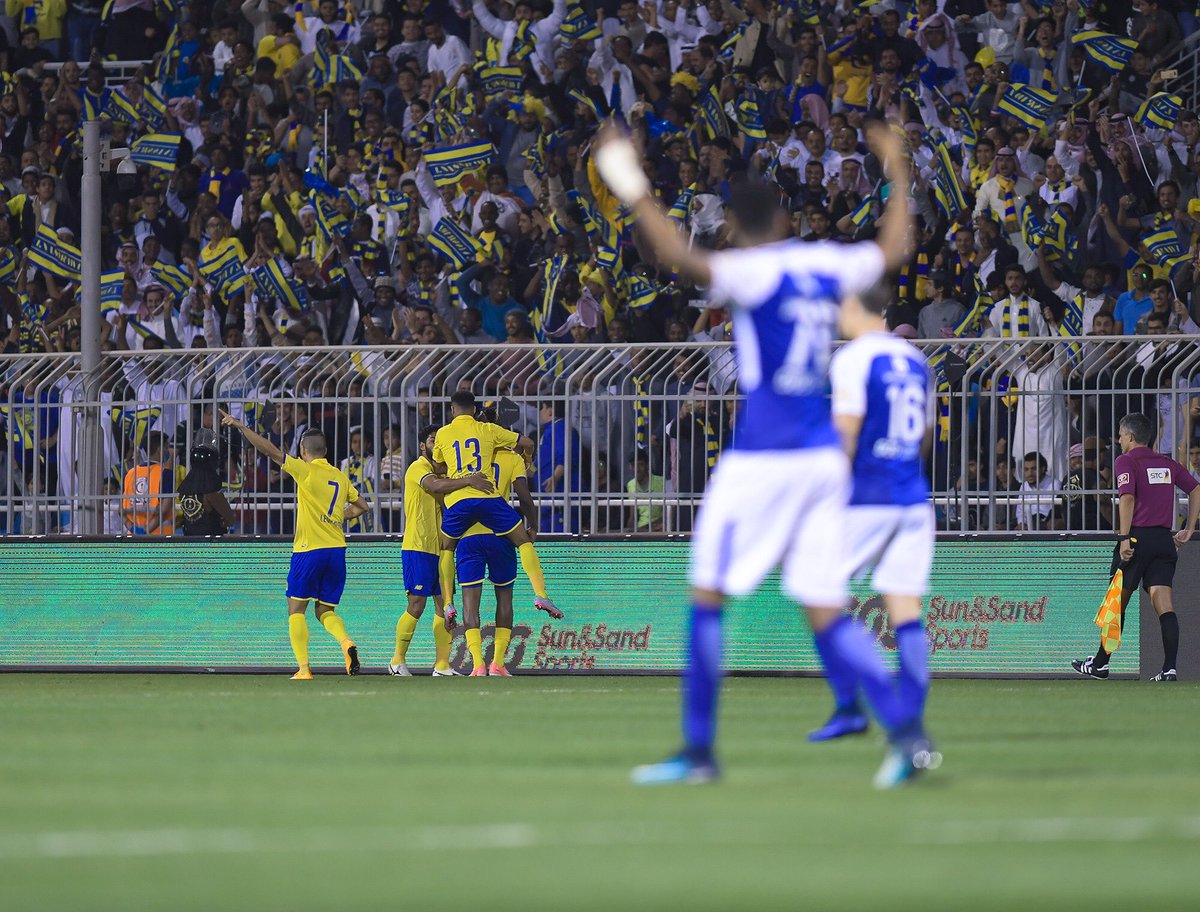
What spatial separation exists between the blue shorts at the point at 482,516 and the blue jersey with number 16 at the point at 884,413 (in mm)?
9526

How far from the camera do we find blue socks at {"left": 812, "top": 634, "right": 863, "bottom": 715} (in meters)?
8.99

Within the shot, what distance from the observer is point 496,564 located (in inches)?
771

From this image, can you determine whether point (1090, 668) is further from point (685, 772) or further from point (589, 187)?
→ point (685, 772)

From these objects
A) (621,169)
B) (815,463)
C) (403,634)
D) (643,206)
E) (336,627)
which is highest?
(621,169)

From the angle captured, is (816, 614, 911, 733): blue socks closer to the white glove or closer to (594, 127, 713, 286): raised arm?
(594, 127, 713, 286): raised arm

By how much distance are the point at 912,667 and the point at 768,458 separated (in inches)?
64.6

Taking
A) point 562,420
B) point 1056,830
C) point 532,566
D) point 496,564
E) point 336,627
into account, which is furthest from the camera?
point 562,420

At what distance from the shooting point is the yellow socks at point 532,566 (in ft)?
66.2

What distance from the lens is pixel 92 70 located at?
30.3 m

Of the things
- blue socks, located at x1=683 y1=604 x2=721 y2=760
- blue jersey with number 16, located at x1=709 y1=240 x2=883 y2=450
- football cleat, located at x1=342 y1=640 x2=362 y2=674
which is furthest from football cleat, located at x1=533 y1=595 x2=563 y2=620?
blue jersey with number 16, located at x1=709 y1=240 x2=883 y2=450

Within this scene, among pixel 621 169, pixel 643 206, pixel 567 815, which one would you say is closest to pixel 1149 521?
pixel 621 169

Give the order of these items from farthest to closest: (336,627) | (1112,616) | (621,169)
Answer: (336,627)
(1112,616)
(621,169)

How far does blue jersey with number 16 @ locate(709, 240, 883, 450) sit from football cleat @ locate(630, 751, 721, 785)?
1.28m

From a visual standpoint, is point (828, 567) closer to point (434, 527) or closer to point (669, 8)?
point (434, 527)
